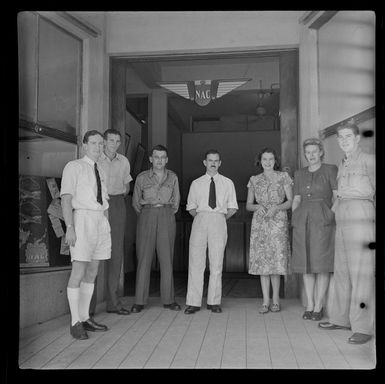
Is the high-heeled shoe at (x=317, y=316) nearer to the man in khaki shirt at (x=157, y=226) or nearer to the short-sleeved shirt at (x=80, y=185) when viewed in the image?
the man in khaki shirt at (x=157, y=226)

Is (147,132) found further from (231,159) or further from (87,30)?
(87,30)

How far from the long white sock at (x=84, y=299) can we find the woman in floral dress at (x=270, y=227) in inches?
60.2

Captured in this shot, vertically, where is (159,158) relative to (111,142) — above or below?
below

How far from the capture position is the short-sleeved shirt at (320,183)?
427 centimetres

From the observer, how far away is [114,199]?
466 cm

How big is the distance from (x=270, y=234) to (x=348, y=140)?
4.22ft

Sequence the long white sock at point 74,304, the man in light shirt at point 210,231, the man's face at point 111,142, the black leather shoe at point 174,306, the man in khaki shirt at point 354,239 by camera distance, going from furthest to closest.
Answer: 1. the black leather shoe at point 174,306
2. the man in light shirt at point 210,231
3. the man's face at point 111,142
4. the long white sock at point 74,304
5. the man in khaki shirt at point 354,239

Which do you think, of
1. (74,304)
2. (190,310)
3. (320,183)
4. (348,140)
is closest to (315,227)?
(320,183)

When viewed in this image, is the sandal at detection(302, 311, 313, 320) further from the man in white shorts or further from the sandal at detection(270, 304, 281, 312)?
the man in white shorts

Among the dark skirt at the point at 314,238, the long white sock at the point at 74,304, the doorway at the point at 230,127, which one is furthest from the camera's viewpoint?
the doorway at the point at 230,127

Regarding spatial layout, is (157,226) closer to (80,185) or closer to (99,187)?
(99,187)

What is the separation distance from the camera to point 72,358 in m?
3.20

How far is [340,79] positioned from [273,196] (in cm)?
121

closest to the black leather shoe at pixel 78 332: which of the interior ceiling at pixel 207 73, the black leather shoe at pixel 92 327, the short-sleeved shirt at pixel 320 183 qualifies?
the black leather shoe at pixel 92 327
